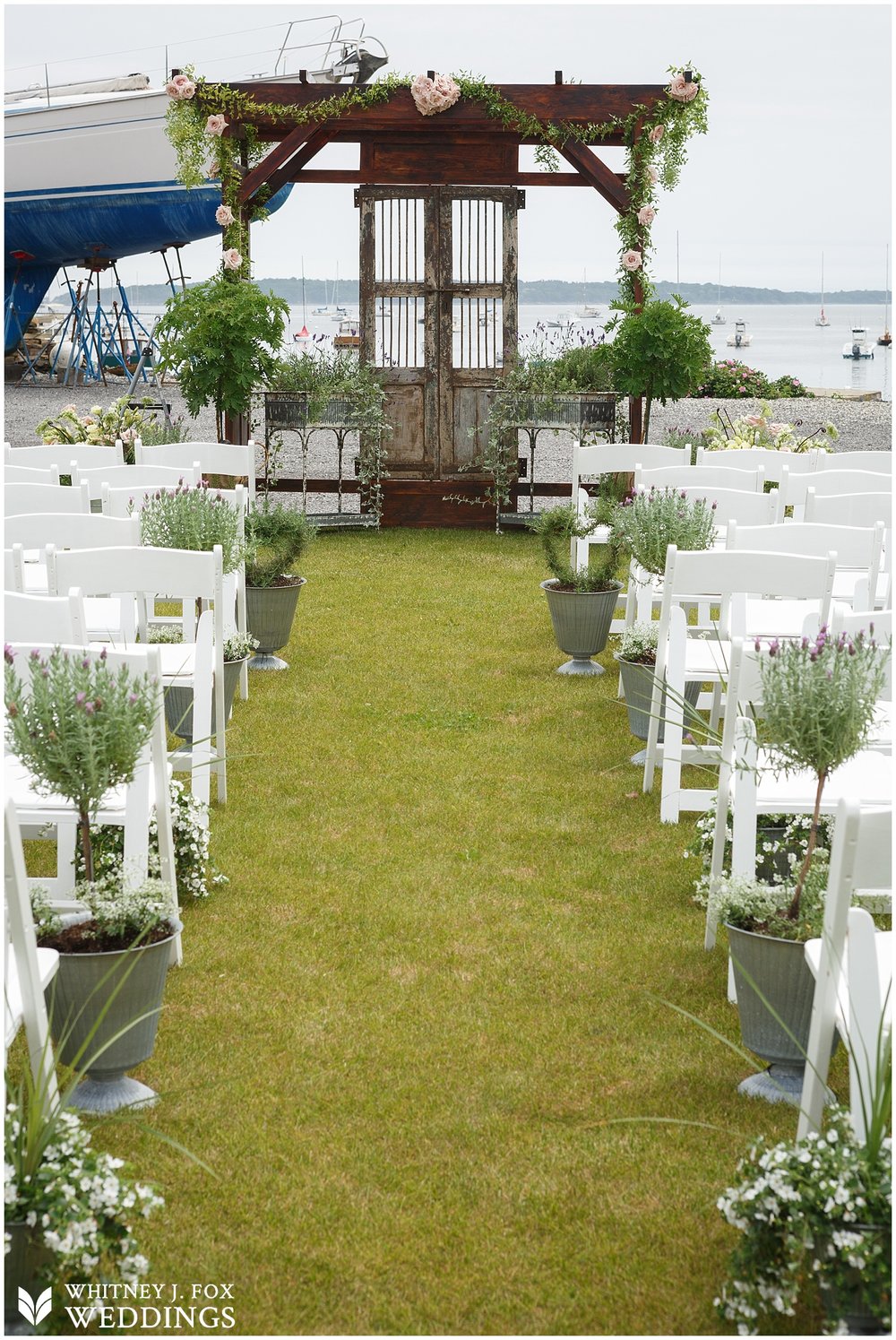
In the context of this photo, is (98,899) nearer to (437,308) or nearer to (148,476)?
(148,476)

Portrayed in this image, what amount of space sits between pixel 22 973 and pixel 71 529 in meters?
2.99

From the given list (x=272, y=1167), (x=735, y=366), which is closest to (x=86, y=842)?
(x=272, y=1167)

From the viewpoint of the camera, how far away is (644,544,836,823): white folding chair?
13.6 feet

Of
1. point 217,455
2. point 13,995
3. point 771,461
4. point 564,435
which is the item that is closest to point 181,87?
point 217,455

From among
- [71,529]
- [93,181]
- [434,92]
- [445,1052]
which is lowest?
[445,1052]

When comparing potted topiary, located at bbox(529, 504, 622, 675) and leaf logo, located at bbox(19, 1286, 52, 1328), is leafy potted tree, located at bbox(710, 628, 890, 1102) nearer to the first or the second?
leaf logo, located at bbox(19, 1286, 52, 1328)

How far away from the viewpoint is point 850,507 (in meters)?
5.90

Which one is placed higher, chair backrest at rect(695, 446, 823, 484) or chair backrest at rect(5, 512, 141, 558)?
chair backrest at rect(695, 446, 823, 484)

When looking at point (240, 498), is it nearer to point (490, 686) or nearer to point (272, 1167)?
point (490, 686)

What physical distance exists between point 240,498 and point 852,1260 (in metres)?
5.01

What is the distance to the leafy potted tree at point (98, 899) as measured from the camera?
2783 mm

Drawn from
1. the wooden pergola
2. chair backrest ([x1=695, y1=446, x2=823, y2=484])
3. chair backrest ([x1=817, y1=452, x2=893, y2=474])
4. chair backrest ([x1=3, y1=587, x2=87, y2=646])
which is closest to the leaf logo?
chair backrest ([x1=3, y1=587, x2=87, y2=646])

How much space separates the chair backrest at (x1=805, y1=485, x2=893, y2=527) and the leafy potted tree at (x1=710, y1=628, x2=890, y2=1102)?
2958 millimetres

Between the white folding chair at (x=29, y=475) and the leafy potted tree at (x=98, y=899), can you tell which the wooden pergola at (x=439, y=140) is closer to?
the white folding chair at (x=29, y=475)
